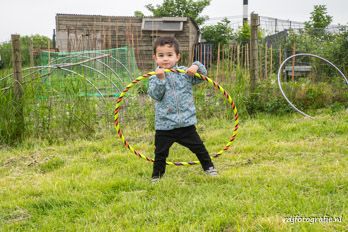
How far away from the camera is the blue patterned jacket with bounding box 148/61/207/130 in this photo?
4.39 m

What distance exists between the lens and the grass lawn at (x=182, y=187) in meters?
3.28

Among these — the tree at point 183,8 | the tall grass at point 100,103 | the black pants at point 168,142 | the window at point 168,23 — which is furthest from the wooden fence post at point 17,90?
the tree at point 183,8

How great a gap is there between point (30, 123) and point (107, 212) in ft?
12.0

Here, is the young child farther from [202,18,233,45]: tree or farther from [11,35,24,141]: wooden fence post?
[202,18,233,45]: tree

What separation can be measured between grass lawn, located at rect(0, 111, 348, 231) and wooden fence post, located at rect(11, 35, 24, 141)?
315mm

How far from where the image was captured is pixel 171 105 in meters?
4.41

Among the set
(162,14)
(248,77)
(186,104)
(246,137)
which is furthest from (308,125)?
(162,14)

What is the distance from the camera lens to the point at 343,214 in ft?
10.3

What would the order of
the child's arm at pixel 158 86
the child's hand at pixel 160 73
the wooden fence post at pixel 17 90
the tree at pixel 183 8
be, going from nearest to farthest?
the child's hand at pixel 160 73
the child's arm at pixel 158 86
the wooden fence post at pixel 17 90
the tree at pixel 183 8

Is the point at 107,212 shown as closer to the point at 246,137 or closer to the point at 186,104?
the point at 186,104

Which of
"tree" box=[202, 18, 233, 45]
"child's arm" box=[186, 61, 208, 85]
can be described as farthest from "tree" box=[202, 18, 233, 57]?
"child's arm" box=[186, 61, 208, 85]

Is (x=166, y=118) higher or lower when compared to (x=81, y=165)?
higher

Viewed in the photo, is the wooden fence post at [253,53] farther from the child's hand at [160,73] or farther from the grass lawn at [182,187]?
the child's hand at [160,73]

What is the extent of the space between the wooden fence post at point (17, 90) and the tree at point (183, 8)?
20.6 meters
